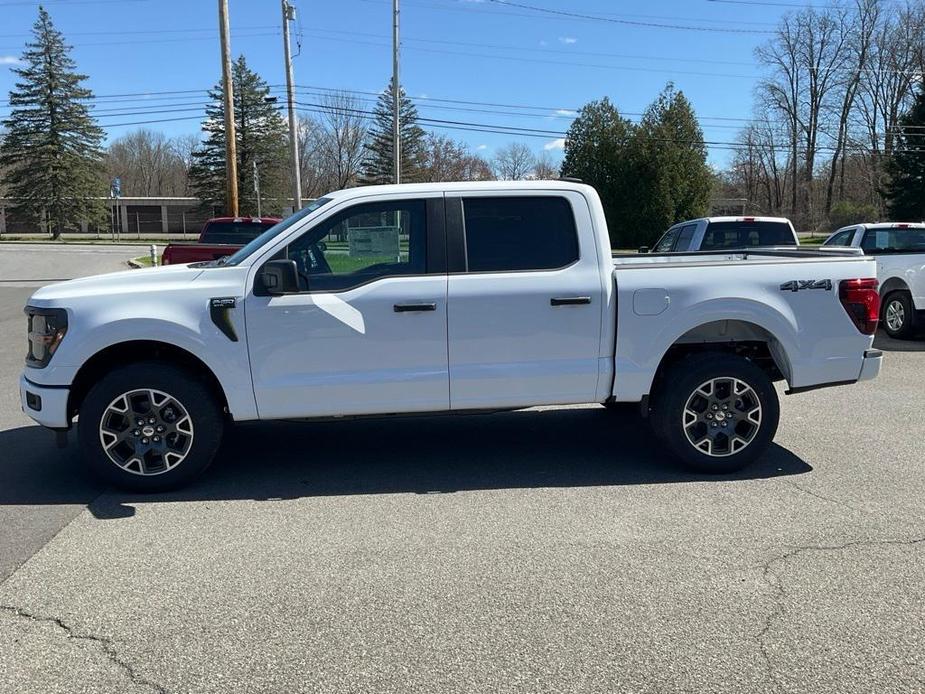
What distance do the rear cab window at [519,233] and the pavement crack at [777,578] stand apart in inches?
90.1

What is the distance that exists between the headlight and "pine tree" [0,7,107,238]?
66.4 metres

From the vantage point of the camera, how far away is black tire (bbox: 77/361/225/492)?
4.96 meters

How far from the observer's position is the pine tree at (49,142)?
63938 mm

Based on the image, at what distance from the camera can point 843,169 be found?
68062 mm

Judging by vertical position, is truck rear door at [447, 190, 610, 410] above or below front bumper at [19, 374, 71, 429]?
above

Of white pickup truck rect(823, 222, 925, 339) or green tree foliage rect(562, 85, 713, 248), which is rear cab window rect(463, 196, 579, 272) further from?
green tree foliage rect(562, 85, 713, 248)

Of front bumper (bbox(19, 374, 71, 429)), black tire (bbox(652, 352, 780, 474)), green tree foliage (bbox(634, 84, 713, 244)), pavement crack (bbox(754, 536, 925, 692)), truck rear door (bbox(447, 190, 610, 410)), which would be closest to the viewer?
pavement crack (bbox(754, 536, 925, 692))

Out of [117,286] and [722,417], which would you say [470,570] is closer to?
[722,417]

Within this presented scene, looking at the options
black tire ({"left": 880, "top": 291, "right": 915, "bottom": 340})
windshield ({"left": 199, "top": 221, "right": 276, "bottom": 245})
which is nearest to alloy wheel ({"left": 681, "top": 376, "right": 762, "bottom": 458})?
black tire ({"left": 880, "top": 291, "right": 915, "bottom": 340})

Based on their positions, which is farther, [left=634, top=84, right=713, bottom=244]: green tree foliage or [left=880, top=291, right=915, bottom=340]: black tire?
[left=634, top=84, right=713, bottom=244]: green tree foliage

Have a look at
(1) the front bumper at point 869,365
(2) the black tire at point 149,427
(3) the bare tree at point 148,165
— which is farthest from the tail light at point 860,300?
(3) the bare tree at point 148,165

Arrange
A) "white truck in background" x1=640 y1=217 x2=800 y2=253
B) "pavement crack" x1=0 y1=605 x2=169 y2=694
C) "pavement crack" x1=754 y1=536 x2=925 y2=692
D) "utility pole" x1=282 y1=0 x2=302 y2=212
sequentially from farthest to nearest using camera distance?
"utility pole" x1=282 y1=0 x2=302 y2=212
"white truck in background" x1=640 y1=217 x2=800 y2=253
"pavement crack" x1=754 y1=536 x2=925 y2=692
"pavement crack" x1=0 y1=605 x2=169 y2=694

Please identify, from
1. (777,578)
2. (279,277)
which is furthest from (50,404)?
(777,578)

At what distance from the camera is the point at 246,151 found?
6506 centimetres
